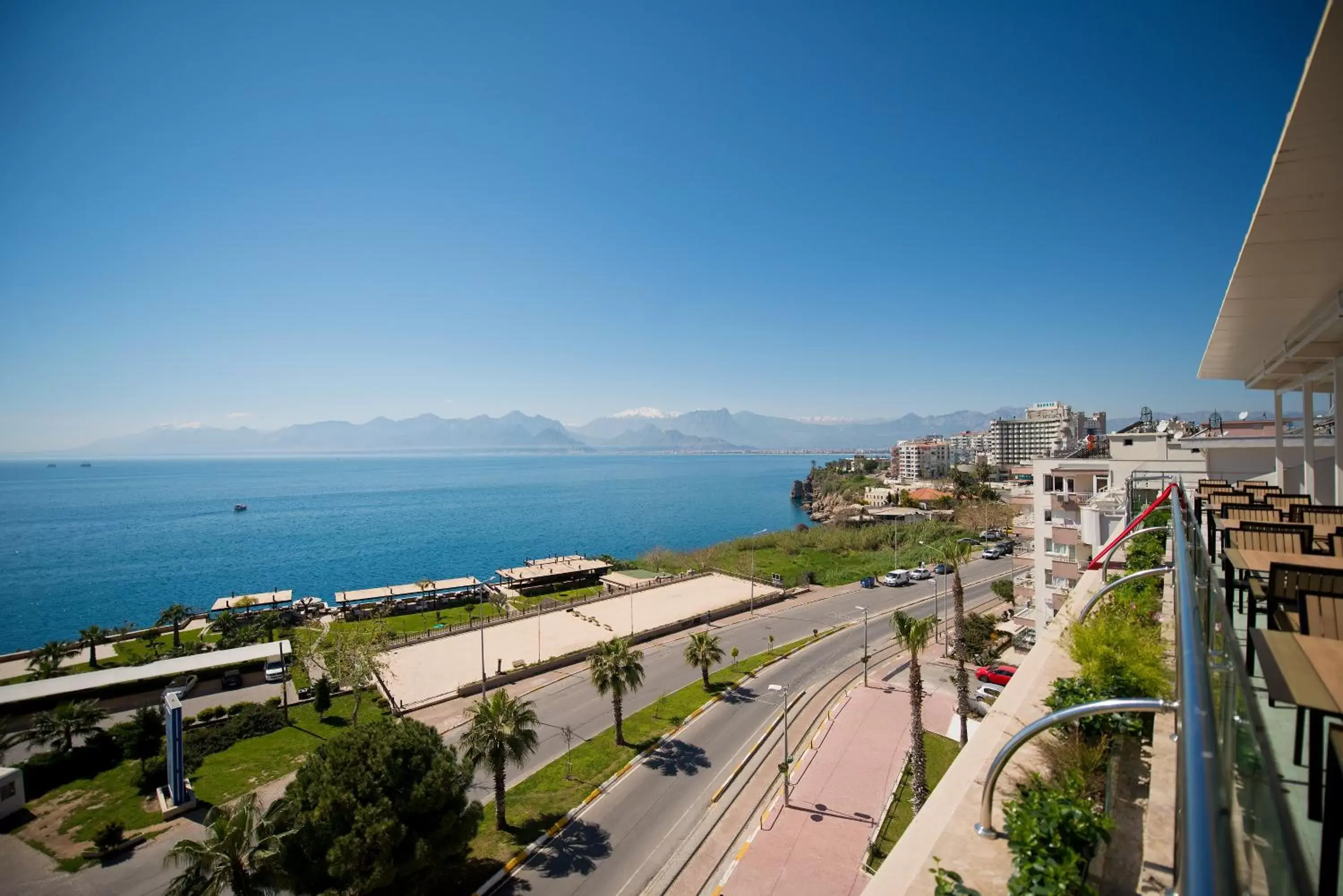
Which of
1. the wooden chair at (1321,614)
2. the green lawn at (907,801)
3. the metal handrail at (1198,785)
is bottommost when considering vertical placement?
the green lawn at (907,801)

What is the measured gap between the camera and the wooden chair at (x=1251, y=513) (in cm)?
702

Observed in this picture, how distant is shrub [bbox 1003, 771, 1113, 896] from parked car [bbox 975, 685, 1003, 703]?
18626mm

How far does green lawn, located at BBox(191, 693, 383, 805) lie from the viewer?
17.7m

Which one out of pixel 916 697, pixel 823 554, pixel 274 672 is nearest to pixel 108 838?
pixel 274 672

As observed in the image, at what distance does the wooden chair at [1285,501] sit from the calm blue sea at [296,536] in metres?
58.4

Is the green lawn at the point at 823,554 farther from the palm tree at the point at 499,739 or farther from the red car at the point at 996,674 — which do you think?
the palm tree at the point at 499,739

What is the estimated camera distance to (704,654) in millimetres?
23125

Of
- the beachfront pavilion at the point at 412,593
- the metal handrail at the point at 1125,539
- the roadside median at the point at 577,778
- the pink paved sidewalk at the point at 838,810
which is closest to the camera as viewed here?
the metal handrail at the point at 1125,539

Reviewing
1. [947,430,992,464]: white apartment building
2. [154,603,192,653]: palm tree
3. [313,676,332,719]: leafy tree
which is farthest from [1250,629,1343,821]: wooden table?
[947,430,992,464]: white apartment building

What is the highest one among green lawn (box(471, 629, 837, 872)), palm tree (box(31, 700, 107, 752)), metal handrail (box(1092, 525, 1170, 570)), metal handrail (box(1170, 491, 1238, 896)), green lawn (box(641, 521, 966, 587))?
metal handrail (box(1170, 491, 1238, 896))

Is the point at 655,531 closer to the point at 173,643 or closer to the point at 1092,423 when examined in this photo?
the point at 173,643

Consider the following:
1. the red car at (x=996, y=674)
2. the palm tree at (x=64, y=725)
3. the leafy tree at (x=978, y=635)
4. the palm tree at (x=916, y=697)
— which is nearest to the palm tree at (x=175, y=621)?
the palm tree at (x=64, y=725)

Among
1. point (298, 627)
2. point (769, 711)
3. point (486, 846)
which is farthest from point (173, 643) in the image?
point (769, 711)

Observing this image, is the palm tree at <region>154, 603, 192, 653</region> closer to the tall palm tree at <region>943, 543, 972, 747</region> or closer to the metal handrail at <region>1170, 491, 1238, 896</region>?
the tall palm tree at <region>943, 543, 972, 747</region>
